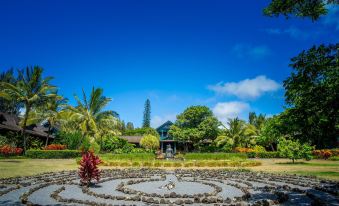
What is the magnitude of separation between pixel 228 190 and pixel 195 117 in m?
46.5

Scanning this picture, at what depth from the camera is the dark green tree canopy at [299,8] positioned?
9.27m

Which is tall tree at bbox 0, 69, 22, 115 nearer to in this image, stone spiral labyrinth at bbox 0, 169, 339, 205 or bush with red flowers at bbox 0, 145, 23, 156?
bush with red flowers at bbox 0, 145, 23, 156

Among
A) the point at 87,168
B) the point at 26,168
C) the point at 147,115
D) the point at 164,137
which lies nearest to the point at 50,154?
the point at 26,168

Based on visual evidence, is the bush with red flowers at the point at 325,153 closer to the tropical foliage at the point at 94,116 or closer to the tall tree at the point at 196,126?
the tall tree at the point at 196,126

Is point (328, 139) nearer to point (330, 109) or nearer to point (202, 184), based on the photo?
point (330, 109)

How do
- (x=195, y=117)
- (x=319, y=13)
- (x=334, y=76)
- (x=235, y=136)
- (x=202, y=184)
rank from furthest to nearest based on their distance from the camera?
(x=195, y=117)
(x=235, y=136)
(x=202, y=184)
(x=319, y=13)
(x=334, y=76)

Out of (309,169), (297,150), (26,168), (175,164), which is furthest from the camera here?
(297,150)

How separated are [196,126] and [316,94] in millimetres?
52577

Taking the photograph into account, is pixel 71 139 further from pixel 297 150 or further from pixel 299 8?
pixel 299 8

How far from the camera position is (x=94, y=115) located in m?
43.9

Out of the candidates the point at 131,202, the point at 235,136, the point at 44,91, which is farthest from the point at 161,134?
the point at 131,202

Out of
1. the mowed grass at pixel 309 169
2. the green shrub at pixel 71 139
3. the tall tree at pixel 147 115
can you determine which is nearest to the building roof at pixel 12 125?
the green shrub at pixel 71 139

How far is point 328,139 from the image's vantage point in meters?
9.35

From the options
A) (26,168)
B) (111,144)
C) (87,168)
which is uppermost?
(111,144)
